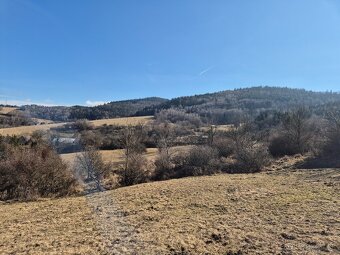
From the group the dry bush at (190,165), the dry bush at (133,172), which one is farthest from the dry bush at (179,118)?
the dry bush at (133,172)

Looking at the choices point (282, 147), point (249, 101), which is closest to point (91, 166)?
point (282, 147)

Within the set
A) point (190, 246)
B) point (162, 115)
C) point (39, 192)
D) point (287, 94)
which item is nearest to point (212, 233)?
point (190, 246)

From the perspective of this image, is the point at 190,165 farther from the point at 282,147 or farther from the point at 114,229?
the point at 114,229

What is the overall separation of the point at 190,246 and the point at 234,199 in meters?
8.30

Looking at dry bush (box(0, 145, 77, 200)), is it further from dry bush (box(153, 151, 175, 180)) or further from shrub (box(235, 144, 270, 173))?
shrub (box(235, 144, 270, 173))

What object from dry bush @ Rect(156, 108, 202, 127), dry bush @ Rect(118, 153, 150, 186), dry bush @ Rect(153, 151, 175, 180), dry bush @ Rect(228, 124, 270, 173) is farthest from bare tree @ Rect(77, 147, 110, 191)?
dry bush @ Rect(156, 108, 202, 127)

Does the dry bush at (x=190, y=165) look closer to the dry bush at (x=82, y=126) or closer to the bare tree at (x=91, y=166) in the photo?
the bare tree at (x=91, y=166)

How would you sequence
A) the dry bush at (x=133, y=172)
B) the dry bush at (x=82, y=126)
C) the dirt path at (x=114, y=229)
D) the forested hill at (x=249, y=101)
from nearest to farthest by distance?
the dirt path at (x=114, y=229), the dry bush at (x=133, y=172), the dry bush at (x=82, y=126), the forested hill at (x=249, y=101)

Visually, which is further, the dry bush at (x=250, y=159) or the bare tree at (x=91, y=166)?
the dry bush at (x=250, y=159)

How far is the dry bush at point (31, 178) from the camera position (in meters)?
27.0

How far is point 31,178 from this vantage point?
27.8 metres

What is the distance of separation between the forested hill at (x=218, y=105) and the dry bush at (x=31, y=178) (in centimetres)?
7642

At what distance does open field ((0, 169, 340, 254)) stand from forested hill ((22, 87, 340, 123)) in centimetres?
8258

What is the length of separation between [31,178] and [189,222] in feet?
57.2
